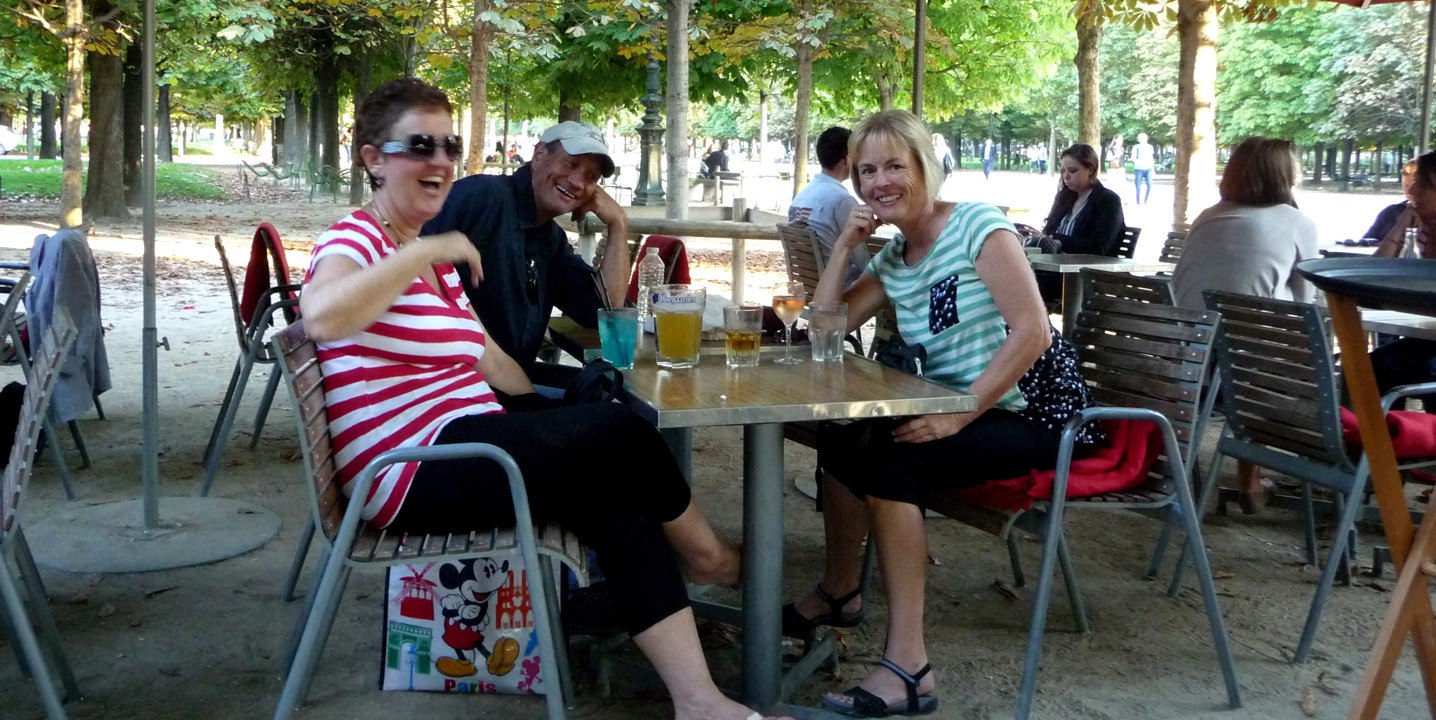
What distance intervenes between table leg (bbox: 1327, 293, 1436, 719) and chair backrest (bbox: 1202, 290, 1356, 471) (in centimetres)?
120

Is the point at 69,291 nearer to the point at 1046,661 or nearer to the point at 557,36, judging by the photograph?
the point at 1046,661

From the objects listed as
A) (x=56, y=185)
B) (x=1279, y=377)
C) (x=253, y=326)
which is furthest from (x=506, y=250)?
(x=56, y=185)

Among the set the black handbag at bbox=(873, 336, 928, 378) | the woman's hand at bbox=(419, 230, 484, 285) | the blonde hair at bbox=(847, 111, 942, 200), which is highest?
the blonde hair at bbox=(847, 111, 942, 200)

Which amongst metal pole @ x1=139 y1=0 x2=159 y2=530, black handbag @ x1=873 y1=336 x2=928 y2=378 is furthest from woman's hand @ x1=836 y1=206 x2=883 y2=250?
metal pole @ x1=139 y1=0 x2=159 y2=530

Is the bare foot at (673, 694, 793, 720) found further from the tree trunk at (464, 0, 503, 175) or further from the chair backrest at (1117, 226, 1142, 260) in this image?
the tree trunk at (464, 0, 503, 175)

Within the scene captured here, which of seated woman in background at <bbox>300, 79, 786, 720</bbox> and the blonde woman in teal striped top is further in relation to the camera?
the blonde woman in teal striped top

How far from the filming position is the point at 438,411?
9.12 feet

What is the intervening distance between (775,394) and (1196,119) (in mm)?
9263

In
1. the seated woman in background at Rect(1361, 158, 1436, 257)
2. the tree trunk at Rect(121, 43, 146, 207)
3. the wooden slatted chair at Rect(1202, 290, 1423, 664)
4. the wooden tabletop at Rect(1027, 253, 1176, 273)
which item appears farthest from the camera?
the tree trunk at Rect(121, 43, 146, 207)

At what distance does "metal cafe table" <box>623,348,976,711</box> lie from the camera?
2.52m

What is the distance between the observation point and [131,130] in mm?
19844

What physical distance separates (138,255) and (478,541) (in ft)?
42.1

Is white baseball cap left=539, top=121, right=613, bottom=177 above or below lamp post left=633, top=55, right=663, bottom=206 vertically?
below

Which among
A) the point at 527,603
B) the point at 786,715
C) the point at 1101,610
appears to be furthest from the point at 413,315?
the point at 1101,610
